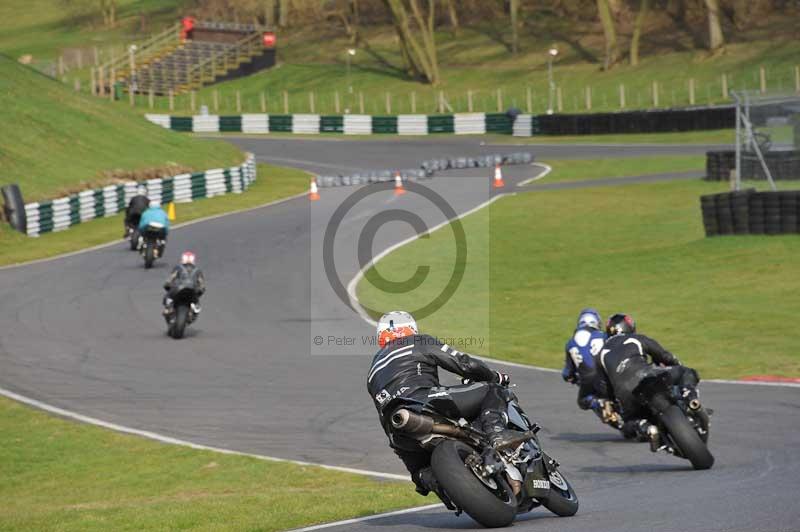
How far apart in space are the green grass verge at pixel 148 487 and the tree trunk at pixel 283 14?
88744 millimetres

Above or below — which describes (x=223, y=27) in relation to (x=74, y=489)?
above

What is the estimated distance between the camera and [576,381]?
13.7m

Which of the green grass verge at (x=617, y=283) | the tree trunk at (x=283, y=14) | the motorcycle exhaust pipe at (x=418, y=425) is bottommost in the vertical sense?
the green grass verge at (x=617, y=283)

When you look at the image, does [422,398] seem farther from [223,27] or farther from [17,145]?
[223,27]

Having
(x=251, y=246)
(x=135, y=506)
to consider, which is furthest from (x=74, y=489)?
(x=251, y=246)

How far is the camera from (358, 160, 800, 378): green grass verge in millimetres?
20125

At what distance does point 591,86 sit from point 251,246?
4608cm

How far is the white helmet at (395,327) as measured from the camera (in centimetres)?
952

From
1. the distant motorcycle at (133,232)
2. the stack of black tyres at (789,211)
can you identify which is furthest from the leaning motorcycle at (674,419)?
the distant motorcycle at (133,232)

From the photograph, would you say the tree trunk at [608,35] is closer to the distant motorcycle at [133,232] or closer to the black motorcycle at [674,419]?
the distant motorcycle at [133,232]

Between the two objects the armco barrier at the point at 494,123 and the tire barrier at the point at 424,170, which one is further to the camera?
the armco barrier at the point at 494,123

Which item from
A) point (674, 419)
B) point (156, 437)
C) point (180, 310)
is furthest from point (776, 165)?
point (674, 419)

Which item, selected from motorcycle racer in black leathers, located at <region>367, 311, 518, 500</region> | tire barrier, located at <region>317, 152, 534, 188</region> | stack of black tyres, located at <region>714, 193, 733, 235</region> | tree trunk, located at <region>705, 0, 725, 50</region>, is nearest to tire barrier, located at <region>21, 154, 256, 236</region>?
tire barrier, located at <region>317, 152, 534, 188</region>

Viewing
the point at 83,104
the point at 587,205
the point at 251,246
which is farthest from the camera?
the point at 83,104
